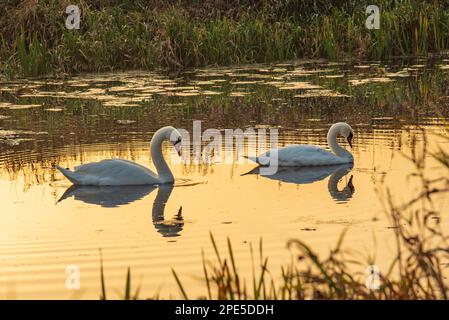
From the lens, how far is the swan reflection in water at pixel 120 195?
984 centimetres

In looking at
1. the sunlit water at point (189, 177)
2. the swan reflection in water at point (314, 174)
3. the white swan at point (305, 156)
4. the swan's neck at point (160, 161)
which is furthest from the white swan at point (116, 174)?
the white swan at point (305, 156)

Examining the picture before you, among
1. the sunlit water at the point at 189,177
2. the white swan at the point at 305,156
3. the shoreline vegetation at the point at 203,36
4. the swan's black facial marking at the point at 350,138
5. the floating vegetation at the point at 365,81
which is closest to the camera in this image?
the sunlit water at the point at 189,177

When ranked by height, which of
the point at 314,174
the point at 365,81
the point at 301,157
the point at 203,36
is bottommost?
the point at 314,174

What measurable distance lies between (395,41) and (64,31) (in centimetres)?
626

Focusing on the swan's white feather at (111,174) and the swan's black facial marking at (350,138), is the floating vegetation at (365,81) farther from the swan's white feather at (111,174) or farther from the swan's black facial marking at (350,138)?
the swan's white feather at (111,174)

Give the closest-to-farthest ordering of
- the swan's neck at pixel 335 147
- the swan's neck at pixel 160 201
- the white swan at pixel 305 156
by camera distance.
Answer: the swan's neck at pixel 160 201 < the white swan at pixel 305 156 < the swan's neck at pixel 335 147

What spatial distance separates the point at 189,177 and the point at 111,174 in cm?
80

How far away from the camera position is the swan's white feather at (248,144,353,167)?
466 inches

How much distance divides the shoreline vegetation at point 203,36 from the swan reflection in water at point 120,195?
32.0ft

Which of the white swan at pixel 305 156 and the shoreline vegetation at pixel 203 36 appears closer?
the white swan at pixel 305 156

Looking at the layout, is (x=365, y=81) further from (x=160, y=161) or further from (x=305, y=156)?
(x=160, y=161)

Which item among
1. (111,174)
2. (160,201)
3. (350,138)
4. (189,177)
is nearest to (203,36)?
(350,138)

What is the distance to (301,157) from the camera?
11.8 m

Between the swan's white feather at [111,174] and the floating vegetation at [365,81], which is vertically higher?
the floating vegetation at [365,81]
